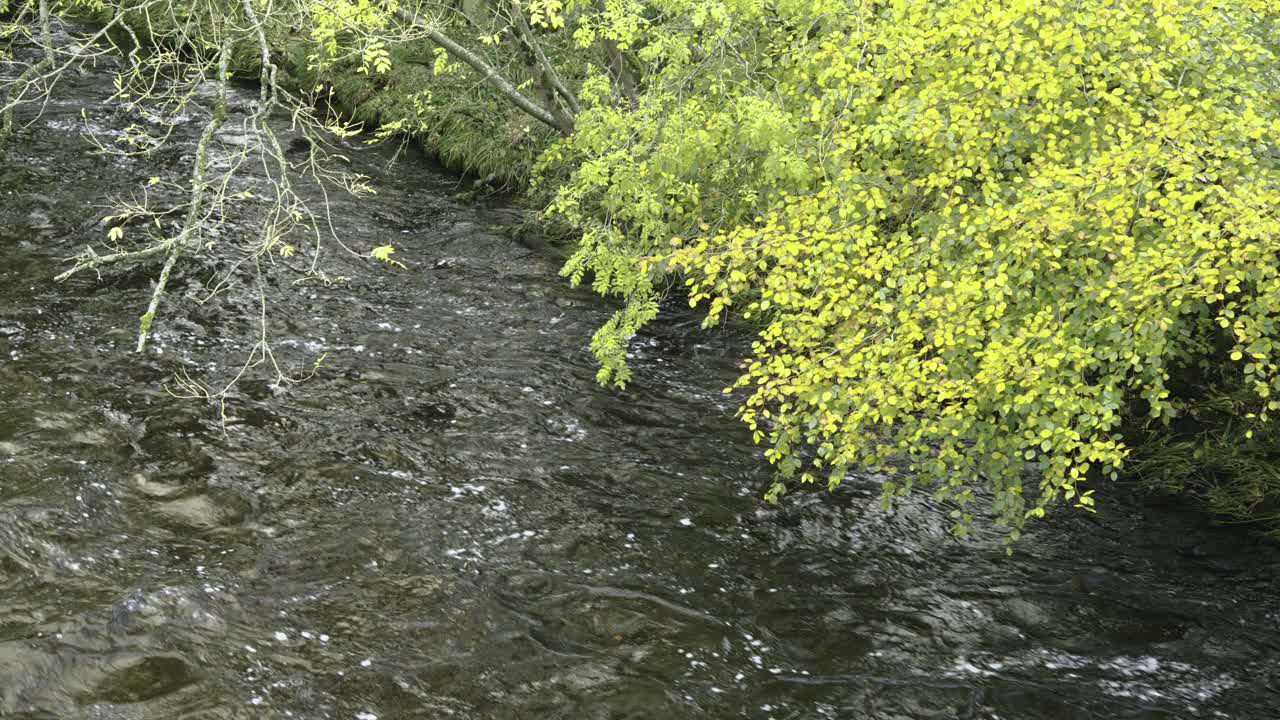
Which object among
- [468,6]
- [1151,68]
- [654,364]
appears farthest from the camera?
[468,6]

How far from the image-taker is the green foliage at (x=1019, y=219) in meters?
5.30

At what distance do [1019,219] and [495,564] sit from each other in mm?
3738

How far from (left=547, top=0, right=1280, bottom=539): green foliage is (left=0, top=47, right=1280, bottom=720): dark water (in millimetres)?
776

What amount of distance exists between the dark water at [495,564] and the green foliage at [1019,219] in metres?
0.78

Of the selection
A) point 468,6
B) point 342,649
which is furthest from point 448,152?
point 342,649

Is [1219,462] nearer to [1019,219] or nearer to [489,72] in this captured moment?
[1019,219]

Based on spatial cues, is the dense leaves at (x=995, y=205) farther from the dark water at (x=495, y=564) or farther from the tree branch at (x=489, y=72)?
the tree branch at (x=489, y=72)

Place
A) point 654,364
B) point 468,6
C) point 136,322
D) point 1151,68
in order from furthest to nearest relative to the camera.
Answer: point 468,6
point 654,364
point 136,322
point 1151,68

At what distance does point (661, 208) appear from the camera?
7.96 metres

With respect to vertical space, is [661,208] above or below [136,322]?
above

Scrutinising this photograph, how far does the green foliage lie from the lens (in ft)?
17.4

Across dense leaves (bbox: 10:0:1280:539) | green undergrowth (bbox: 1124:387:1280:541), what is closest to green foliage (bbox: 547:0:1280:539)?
dense leaves (bbox: 10:0:1280:539)

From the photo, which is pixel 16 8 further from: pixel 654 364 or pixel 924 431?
pixel 924 431

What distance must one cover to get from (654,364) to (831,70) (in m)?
4.11
